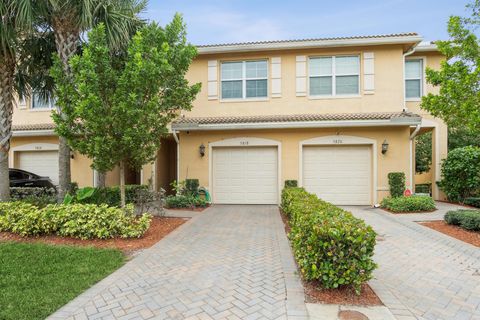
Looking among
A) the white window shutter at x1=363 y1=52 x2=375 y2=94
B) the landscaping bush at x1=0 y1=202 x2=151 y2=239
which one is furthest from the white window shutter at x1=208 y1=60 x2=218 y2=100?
the landscaping bush at x1=0 y1=202 x2=151 y2=239

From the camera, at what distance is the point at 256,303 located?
3.57 m

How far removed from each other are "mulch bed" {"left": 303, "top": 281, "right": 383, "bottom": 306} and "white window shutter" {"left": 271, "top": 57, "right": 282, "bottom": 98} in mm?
9247

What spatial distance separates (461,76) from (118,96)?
8.19m

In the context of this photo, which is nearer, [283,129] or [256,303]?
[256,303]

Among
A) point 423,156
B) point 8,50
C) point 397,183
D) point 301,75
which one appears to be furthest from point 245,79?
point 423,156

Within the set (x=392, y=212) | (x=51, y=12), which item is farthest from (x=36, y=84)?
(x=392, y=212)

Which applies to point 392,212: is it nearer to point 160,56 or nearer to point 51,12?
point 160,56

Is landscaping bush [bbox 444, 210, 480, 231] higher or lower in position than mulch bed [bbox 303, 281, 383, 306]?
higher

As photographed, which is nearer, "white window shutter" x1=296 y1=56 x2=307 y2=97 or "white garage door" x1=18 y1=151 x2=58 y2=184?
"white window shutter" x1=296 y1=56 x2=307 y2=97

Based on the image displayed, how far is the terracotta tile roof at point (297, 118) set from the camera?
1065cm

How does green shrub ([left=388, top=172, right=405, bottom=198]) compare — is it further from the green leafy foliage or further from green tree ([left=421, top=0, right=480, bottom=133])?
the green leafy foliage

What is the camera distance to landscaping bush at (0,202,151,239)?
630 cm

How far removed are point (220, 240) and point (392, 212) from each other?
6.78m

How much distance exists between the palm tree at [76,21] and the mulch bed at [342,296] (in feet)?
25.2
